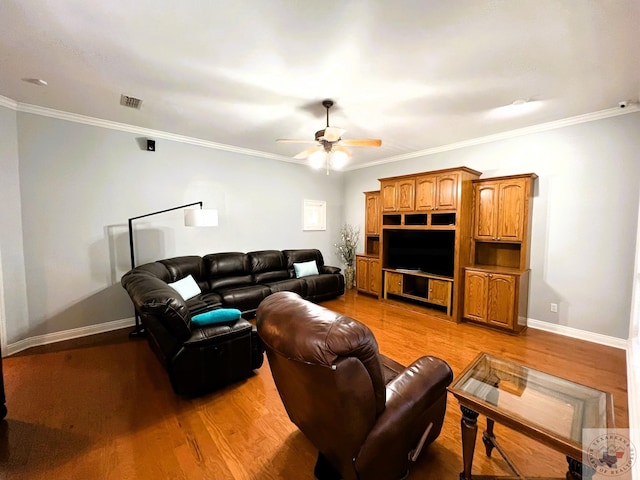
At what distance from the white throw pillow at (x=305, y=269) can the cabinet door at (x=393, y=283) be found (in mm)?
1360

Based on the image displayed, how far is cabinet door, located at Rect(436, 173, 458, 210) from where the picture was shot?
403 cm

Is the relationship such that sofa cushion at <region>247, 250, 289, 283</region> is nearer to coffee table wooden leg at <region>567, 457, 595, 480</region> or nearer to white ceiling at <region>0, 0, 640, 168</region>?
white ceiling at <region>0, 0, 640, 168</region>

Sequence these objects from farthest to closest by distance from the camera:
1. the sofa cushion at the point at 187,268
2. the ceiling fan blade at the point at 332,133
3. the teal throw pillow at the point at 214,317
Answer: the sofa cushion at the point at 187,268 < the ceiling fan blade at the point at 332,133 < the teal throw pillow at the point at 214,317

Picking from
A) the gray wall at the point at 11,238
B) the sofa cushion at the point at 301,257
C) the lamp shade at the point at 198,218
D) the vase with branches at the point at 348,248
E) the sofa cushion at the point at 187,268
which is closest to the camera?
the gray wall at the point at 11,238

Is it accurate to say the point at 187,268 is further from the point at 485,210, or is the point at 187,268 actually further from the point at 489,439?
the point at 485,210

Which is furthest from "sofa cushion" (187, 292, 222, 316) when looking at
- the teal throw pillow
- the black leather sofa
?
the teal throw pillow

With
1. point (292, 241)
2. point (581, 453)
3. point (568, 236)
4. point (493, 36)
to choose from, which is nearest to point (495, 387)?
point (581, 453)

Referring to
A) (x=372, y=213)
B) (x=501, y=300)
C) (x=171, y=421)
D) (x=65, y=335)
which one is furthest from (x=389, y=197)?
(x=65, y=335)

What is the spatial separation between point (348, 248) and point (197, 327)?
169 inches

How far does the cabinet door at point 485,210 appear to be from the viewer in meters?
3.96

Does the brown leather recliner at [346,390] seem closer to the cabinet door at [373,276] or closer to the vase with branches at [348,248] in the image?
the cabinet door at [373,276]

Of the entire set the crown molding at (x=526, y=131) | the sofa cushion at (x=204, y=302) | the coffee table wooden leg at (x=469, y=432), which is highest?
the crown molding at (x=526, y=131)

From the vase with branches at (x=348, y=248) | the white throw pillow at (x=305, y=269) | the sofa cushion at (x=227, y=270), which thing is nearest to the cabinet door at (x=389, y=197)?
the vase with branches at (x=348, y=248)

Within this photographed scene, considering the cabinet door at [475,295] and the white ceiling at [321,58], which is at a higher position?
the white ceiling at [321,58]
